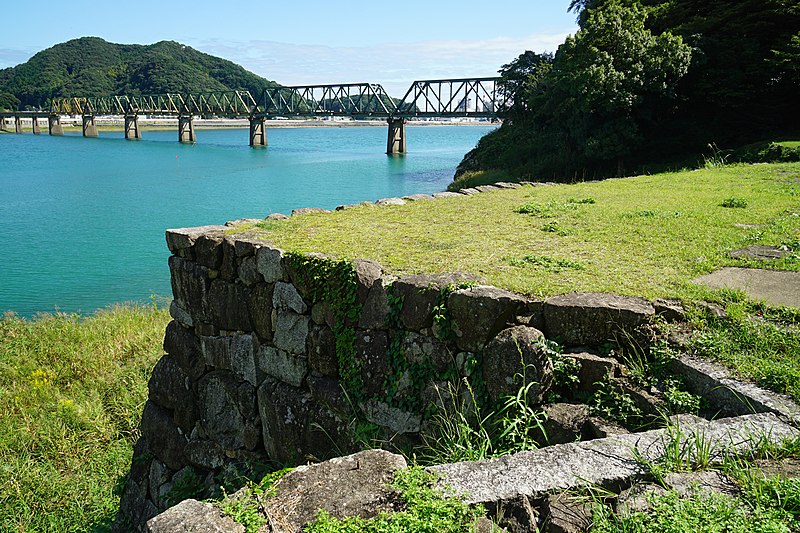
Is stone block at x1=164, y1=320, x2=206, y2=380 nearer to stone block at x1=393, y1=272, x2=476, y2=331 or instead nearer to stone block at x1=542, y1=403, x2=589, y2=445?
stone block at x1=393, y1=272, x2=476, y2=331

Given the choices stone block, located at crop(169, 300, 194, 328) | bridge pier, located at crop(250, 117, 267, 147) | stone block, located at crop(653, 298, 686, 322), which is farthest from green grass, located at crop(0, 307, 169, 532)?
bridge pier, located at crop(250, 117, 267, 147)

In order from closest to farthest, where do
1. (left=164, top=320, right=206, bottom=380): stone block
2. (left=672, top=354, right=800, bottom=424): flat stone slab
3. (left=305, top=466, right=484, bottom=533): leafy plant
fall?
(left=305, top=466, right=484, bottom=533): leafy plant → (left=672, top=354, right=800, bottom=424): flat stone slab → (left=164, top=320, right=206, bottom=380): stone block

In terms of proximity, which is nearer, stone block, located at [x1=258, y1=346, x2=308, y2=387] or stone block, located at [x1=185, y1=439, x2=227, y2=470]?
stone block, located at [x1=258, y1=346, x2=308, y2=387]

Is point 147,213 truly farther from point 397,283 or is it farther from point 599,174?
point 397,283

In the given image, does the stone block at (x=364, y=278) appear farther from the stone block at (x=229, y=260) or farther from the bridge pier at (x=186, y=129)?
the bridge pier at (x=186, y=129)

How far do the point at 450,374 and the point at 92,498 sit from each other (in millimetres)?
5592

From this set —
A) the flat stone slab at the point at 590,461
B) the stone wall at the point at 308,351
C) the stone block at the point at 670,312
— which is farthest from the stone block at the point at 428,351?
the stone block at the point at 670,312

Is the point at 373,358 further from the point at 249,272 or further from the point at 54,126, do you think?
the point at 54,126

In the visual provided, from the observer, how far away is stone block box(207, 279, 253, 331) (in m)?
6.22

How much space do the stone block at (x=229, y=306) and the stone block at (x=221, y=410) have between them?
553 millimetres

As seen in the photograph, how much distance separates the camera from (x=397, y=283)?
4750 millimetres

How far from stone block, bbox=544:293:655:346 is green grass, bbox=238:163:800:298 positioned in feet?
1.04

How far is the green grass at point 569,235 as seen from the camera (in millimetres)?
5023

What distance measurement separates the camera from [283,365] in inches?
227
